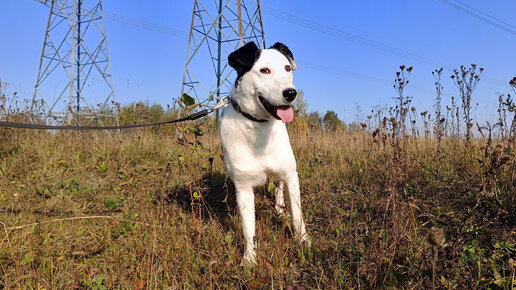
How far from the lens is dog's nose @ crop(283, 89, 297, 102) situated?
6.79ft

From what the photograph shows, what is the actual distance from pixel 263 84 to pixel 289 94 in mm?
264

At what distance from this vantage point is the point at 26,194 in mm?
3768

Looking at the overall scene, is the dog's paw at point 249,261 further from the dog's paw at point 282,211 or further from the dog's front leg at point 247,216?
the dog's paw at point 282,211

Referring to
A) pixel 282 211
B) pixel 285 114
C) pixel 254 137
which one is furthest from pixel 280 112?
pixel 282 211

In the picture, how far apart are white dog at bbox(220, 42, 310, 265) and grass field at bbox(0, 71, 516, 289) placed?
0.15m

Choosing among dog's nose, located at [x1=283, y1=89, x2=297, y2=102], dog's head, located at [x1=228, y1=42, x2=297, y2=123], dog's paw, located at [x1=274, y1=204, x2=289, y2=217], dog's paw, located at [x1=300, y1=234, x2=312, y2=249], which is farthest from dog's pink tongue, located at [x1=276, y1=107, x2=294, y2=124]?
dog's paw, located at [x1=300, y1=234, x2=312, y2=249]

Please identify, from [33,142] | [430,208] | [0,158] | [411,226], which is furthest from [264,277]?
[33,142]

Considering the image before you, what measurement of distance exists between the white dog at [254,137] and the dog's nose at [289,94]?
18cm

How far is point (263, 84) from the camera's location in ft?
7.37

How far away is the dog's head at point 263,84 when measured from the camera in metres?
2.14

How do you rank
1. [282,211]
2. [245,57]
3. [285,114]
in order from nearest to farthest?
1. [285,114]
2. [245,57]
3. [282,211]

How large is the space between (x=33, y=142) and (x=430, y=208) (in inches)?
247

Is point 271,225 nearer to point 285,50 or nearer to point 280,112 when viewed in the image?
point 280,112

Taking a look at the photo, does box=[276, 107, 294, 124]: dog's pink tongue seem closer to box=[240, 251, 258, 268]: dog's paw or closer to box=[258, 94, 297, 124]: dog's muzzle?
box=[258, 94, 297, 124]: dog's muzzle
